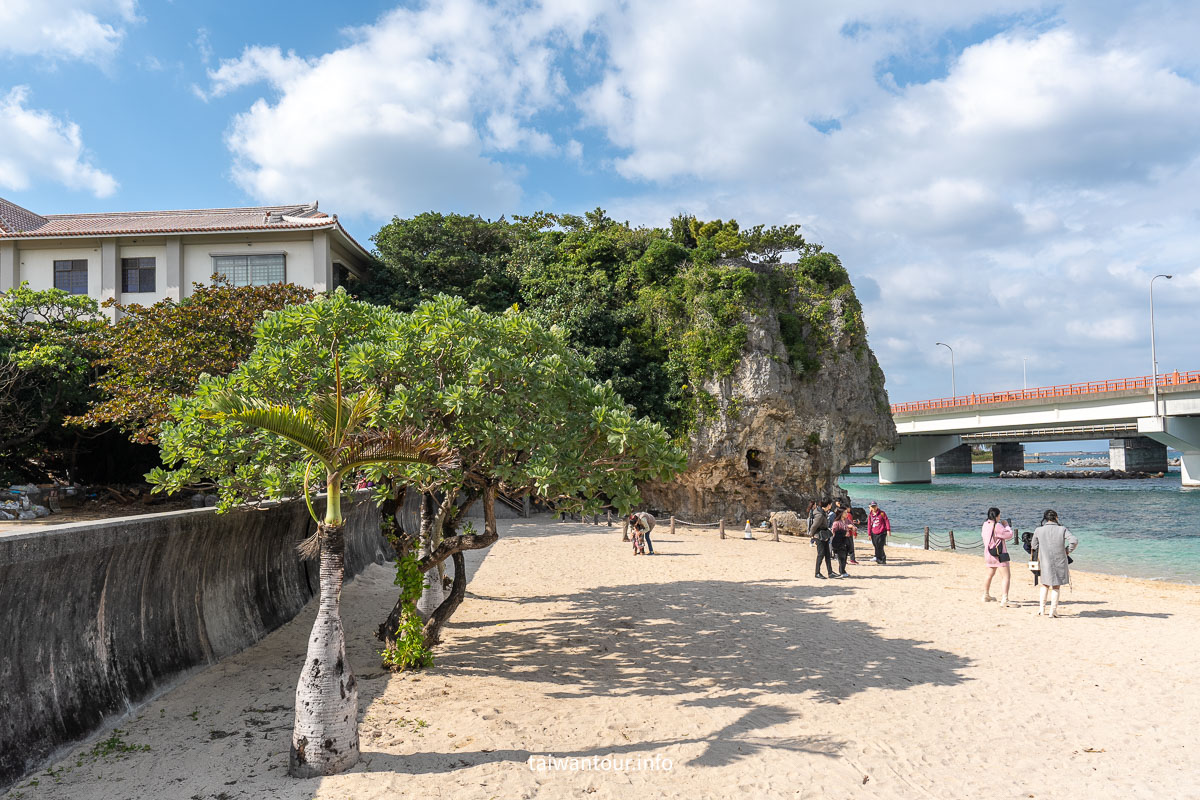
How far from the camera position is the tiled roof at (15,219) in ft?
90.9

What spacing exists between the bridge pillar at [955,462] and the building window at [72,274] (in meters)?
89.7

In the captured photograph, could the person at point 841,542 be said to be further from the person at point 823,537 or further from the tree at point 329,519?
the tree at point 329,519

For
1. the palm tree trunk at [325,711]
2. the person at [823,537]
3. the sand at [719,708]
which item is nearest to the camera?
the palm tree trunk at [325,711]

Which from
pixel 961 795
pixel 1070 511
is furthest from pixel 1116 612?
pixel 1070 511

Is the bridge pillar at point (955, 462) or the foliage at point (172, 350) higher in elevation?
the foliage at point (172, 350)

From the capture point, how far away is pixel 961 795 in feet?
18.9

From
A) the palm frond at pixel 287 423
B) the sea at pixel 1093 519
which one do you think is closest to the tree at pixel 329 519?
the palm frond at pixel 287 423

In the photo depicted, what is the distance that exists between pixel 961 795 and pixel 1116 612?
9661 mm

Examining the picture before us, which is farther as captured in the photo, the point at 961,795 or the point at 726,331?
the point at 726,331

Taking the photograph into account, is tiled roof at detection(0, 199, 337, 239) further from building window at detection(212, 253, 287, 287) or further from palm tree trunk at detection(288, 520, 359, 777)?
palm tree trunk at detection(288, 520, 359, 777)

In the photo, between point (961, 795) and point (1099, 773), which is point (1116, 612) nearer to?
point (1099, 773)

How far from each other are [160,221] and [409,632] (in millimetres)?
29809

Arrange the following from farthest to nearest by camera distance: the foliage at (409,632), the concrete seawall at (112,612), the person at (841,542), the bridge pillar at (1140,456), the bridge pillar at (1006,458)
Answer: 1. the bridge pillar at (1006,458)
2. the bridge pillar at (1140,456)
3. the person at (841,542)
4. the foliage at (409,632)
5. the concrete seawall at (112,612)

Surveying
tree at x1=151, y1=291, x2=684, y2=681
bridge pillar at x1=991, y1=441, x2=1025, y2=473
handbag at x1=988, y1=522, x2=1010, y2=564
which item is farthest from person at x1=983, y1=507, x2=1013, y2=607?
bridge pillar at x1=991, y1=441, x2=1025, y2=473
